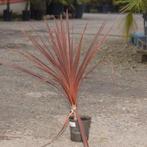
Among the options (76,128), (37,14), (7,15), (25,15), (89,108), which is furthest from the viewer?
(37,14)

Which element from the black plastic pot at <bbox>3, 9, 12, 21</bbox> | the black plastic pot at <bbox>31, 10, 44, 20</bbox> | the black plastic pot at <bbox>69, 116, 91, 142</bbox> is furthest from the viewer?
the black plastic pot at <bbox>31, 10, 44, 20</bbox>

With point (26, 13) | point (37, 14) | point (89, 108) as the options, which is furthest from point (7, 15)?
point (89, 108)

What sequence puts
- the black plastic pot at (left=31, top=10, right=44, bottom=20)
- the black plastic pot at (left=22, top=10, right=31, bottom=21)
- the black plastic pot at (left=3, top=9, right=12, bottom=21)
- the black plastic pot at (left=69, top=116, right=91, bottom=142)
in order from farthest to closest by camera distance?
the black plastic pot at (left=31, top=10, right=44, bottom=20), the black plastic pot at (left=22, top=10, right=31, bottom=21), the black plastic pot at (left=3, top=9, right=12, bottom=21), the black plastic pot at (left=69, top=116, right=91, bottom=142)

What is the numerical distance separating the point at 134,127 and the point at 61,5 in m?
32.4

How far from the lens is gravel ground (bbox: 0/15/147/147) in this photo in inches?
261

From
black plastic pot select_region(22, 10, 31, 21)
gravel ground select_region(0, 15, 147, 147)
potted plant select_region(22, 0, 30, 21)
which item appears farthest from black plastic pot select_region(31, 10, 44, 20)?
gravel ground select_region(0, 15, 147, 147)

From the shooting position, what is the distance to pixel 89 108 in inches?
328

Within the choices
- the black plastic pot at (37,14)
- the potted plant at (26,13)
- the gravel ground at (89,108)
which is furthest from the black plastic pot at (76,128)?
the black plastic pot at (37,14)

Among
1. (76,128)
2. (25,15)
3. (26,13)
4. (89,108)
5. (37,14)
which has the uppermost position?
(76,128)

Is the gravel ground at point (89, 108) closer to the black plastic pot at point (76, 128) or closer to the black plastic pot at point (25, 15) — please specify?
the black plastic pot at point (76, 128)

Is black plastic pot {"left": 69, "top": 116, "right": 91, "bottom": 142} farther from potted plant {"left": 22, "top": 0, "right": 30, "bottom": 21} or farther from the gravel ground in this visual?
potted plant {"left": 22, "top": 0, "right": 30, "bottom": 21}

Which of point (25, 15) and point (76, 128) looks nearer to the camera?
point (76, 128)

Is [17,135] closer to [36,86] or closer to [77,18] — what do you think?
[36,86]

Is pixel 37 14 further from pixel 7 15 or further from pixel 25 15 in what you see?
pixel 7 15
